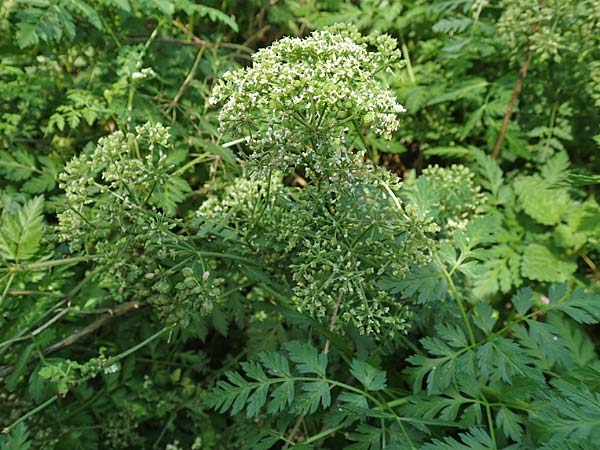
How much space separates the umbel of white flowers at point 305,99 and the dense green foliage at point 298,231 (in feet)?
0.03

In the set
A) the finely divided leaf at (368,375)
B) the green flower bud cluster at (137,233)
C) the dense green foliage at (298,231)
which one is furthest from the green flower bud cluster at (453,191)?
the green flower bud cluster at (137,233)

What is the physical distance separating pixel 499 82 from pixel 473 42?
30 cm

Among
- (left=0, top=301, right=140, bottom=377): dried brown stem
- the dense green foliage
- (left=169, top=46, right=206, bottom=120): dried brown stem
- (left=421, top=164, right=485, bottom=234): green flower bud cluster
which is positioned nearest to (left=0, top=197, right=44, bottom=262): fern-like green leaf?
the dense green foliage

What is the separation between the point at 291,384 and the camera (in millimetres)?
2135

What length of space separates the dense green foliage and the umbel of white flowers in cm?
1

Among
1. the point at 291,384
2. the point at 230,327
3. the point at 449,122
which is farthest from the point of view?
the point at 449,122

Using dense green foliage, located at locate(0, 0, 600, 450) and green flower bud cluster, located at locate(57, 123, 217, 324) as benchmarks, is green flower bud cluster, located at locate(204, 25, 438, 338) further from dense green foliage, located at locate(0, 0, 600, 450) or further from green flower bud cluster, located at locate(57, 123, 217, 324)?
green flower bud cluster, located at locate(57, 123, 217, 324)

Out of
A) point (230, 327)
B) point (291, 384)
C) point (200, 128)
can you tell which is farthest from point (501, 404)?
point (200, 128)

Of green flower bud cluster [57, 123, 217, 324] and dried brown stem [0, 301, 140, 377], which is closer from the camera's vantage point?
green flower bud cluster [57, 123, 217, 324]

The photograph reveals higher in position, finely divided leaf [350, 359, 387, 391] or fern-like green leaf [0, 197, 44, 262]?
finely divided leaf [350, 359, 387, 391]

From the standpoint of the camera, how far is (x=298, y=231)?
2.09 meters

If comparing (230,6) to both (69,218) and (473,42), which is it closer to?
(473,42)

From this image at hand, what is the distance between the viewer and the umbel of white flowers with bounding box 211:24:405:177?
1.81m

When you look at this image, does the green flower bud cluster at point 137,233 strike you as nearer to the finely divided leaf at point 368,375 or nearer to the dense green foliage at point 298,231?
the dense green foliage at point 298,231
